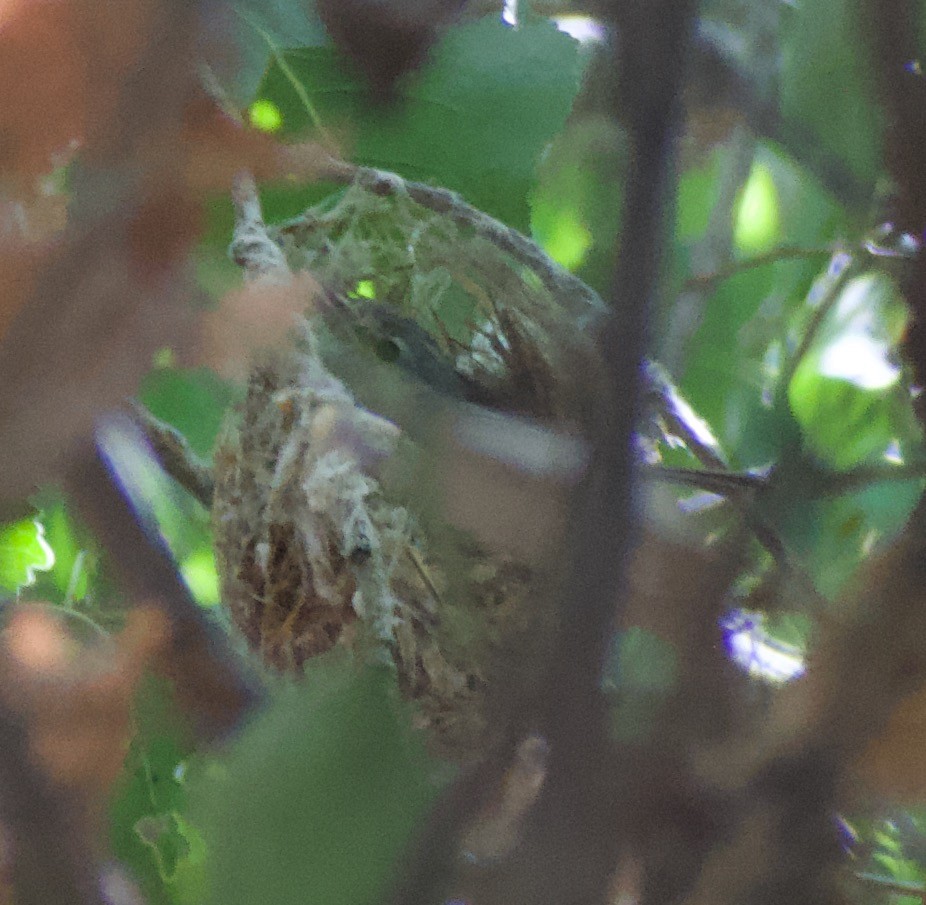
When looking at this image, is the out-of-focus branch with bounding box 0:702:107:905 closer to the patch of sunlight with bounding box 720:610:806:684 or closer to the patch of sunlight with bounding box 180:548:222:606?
the patch of sunlight with bounding box 720:610:806:684

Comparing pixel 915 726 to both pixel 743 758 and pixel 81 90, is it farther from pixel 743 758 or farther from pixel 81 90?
pixel 81 90

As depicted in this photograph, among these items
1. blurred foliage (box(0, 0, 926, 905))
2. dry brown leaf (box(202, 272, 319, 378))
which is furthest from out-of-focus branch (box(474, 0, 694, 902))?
dry brown leaf (box(202, 272, 319, 378))

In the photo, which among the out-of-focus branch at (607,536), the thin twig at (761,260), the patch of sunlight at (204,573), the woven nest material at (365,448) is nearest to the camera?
the out-of-focus branch at (607,536)

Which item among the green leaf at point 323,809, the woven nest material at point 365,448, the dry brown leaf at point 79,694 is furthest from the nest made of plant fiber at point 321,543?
the green leaf at point 323,809

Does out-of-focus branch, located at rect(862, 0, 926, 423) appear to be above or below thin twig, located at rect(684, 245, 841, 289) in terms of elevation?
above

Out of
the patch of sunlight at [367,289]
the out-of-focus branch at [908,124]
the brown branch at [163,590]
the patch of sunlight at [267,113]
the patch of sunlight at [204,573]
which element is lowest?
the patch of sunlight at [204,573]

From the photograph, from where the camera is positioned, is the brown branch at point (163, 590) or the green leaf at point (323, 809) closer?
the green leaf at point (323, 809)

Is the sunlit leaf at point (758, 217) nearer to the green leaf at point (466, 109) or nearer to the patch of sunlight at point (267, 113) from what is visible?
the green leaf at point (466, 109)

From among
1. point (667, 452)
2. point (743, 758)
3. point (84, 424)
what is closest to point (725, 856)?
point (743, 758)
